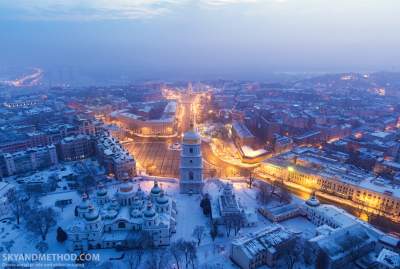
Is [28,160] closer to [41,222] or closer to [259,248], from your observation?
[41,222]

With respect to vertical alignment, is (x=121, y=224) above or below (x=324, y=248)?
above

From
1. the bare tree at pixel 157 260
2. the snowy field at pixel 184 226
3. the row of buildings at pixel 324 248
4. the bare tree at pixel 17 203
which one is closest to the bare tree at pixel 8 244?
the snowy field at pixel 184 226

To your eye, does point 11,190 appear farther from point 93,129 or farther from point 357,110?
point 357,110

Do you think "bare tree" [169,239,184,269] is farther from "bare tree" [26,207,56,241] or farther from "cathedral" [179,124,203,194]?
"bare tree" [26,207,56,241]

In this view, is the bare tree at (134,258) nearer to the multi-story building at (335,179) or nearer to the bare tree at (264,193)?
the bare tree at (264,193)

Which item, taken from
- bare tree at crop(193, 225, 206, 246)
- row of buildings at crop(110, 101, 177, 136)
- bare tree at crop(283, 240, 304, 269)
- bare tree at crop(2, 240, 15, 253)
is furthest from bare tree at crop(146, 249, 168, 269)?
row of buildings at crop(110, 101, 177, 136)

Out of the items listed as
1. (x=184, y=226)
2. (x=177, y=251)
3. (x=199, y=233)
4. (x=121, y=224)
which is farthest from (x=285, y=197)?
(x=121, y=224)
